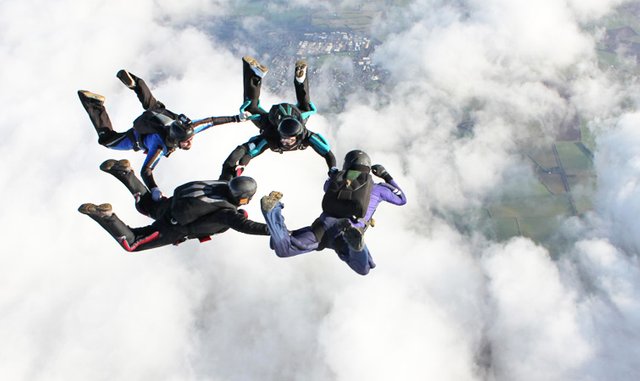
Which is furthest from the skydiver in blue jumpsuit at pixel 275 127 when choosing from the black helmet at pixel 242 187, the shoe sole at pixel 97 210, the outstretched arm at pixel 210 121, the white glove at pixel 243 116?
the shoe sole at pixel 97 210

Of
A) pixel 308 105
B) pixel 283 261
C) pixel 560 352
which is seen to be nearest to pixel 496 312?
pixel 560 352

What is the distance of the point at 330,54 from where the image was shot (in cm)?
12731

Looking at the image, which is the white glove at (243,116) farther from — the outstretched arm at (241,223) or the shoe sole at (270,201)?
the shoe sole at (270,201)

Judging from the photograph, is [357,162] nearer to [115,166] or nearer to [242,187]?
[242,187]

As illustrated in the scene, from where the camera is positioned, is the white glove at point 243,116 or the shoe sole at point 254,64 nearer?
the white glove at point 243,116

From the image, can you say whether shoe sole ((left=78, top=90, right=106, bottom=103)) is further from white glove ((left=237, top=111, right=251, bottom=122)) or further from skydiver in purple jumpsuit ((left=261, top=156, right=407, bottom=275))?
skydiver in purple jumpsuit ((left=261, top=156, right=407, bottom=275))

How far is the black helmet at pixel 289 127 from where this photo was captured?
9156 mm

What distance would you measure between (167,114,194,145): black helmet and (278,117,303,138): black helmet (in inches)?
85.1

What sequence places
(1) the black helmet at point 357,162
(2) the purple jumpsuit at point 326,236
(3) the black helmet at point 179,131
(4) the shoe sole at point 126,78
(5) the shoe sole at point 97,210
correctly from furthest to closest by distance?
1. (4) the shoe sole at point 126,78
2. (3) the black helmet at point 179,131
3. (1) the black helmet at point 357,162
4. (5) the shoe sole at point 97,210
5. (2) the purple jumpsuit at point 326,236

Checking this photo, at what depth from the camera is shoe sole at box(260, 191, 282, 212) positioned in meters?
5.88

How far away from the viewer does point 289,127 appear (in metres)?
9.17

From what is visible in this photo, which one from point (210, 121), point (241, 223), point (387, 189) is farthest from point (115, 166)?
point (387, 189)

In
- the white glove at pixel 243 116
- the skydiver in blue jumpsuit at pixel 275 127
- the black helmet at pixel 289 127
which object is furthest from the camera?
the white glove at pixel 243 116

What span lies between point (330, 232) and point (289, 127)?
3.17m
